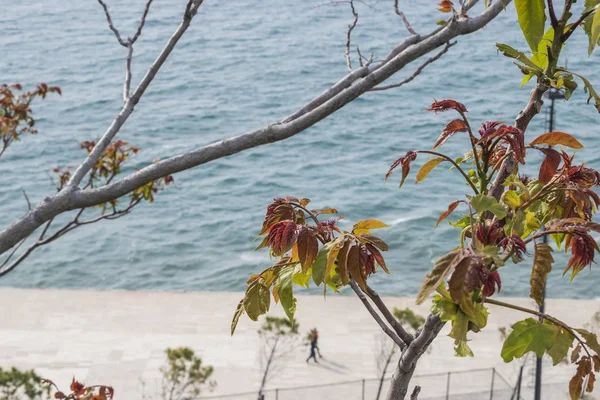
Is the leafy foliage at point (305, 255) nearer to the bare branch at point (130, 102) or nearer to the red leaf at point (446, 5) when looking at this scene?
the red leaf at point (446, 5)

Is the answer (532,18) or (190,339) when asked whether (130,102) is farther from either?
(190,339)

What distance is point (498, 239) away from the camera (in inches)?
81.4

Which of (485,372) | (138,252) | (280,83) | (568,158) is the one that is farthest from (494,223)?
(280,83)

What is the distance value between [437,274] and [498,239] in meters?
0.40

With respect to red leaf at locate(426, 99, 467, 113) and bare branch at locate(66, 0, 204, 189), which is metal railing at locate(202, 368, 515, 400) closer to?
bare branch at locate(66, 0, 204, 189)

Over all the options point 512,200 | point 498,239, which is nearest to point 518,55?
point 512,200

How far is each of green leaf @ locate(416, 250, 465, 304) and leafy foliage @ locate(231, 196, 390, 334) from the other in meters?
0.32

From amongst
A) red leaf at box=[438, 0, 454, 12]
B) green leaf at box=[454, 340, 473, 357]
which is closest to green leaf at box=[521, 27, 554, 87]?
green leaf at box=[454, 340, 473, 357]

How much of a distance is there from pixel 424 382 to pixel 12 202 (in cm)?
2759

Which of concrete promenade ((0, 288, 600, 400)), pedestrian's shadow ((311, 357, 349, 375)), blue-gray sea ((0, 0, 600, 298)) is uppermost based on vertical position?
blue-gray sea ((0, 0, 600, 298))

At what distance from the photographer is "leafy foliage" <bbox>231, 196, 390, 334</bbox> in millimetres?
2102

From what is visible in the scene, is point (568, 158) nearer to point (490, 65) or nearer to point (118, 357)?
point (118, 357)

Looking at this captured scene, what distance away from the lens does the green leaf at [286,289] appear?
221 centimetres

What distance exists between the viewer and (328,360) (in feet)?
74.0
